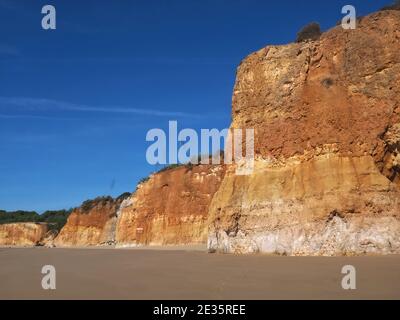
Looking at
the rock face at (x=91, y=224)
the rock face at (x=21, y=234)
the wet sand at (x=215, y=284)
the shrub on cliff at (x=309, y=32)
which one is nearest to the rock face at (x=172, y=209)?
the rock face at (x=91, y=224)

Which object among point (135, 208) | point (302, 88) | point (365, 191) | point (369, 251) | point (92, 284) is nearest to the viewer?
point (92, 284)

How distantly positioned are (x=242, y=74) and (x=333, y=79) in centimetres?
576

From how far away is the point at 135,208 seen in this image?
161 feet

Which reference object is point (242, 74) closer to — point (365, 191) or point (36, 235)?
point (365, 191)

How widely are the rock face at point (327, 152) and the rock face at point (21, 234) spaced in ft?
211

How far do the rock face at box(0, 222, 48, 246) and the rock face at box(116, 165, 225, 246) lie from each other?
113 ft

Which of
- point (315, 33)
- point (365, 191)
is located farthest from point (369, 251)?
point (315, 33)

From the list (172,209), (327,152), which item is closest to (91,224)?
(172,209)

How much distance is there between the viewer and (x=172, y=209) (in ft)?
149

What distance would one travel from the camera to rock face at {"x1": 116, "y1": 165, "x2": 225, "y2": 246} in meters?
43.7

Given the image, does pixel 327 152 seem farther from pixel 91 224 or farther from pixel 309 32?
pixel 91 224

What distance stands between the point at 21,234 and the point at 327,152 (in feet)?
235

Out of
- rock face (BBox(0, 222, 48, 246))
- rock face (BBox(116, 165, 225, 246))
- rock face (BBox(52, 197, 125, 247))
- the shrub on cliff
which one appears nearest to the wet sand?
the shrub on cliff

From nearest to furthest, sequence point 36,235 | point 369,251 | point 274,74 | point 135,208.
→ point 369,251
point 274,74
point 135,208
point 36,235
